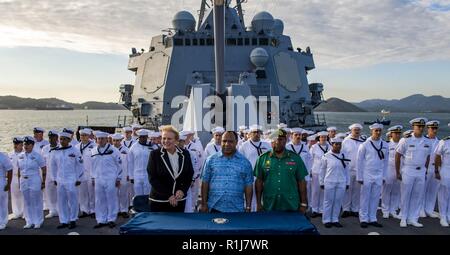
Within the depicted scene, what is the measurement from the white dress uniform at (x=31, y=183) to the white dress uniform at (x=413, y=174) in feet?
18.3

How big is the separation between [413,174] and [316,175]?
1.54 m

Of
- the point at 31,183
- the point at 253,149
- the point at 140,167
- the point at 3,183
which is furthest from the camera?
the point at 140,167

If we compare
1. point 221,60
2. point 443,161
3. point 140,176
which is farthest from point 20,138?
point 443,161

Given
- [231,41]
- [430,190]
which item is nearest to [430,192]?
[430,190]

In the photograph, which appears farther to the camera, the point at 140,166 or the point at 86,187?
the point at 86,187

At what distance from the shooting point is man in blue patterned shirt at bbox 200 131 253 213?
3506 millimetres

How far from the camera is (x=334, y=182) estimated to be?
233 inches

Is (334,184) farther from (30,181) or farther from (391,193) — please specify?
(30,181)

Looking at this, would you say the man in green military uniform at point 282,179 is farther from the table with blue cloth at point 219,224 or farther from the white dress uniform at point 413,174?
the white dress uniform at point 413,174

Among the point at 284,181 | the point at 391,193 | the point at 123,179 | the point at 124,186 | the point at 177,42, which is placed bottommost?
the point at 391,193
